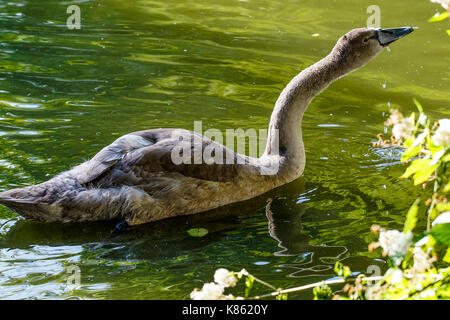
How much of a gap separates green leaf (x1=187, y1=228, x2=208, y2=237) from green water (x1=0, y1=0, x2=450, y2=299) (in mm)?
54

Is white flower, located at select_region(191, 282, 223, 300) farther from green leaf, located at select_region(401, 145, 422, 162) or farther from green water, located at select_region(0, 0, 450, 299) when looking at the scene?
green water, located at select_region(0, 0, 450, 299)

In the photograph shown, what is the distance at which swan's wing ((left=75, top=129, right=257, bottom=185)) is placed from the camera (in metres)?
6.13

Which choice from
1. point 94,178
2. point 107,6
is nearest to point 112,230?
point 94,178

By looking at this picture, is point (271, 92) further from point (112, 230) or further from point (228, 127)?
point (112, 230)

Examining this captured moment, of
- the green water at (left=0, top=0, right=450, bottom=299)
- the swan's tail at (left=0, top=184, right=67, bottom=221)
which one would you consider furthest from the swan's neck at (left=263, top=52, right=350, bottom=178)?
the swan's tail at (left=0, top=184, right=67, bottom=221)

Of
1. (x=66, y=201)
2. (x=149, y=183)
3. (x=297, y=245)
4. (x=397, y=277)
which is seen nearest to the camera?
(x=397, y=277)

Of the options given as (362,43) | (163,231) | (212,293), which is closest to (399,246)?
(212,293)

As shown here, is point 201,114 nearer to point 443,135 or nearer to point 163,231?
point 163,231

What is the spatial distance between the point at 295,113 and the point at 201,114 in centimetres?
178

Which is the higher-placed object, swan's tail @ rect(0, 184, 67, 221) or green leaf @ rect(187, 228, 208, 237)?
swan's tail @ rect(0, 184, 67, 221)

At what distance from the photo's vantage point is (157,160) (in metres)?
6.23

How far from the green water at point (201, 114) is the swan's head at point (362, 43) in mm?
1123

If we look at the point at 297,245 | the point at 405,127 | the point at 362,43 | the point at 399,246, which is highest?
the point at 362,43

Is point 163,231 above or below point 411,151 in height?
below
